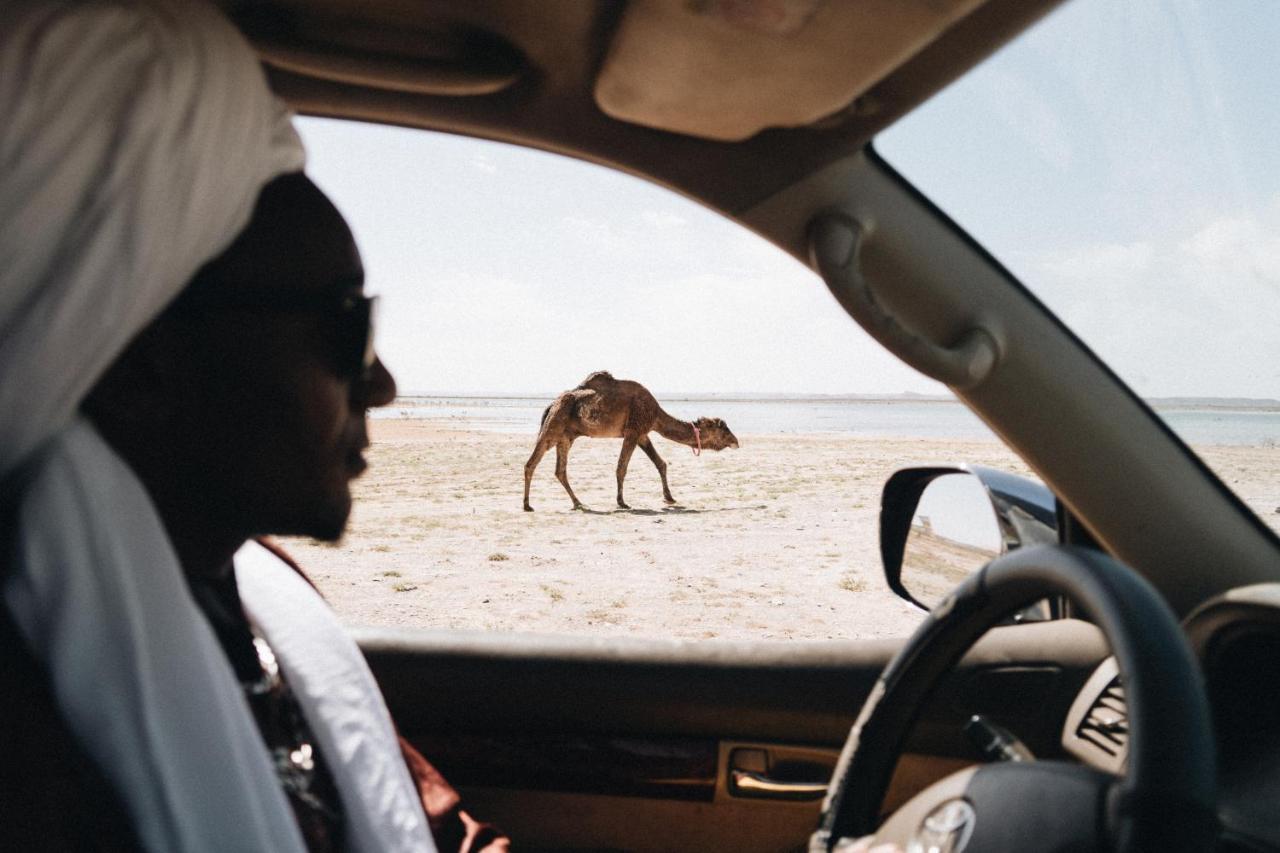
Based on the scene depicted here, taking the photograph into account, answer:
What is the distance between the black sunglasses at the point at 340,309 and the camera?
1.49 metres

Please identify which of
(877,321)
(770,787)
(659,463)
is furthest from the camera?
(659,463)

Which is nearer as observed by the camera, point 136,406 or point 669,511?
point 136,406

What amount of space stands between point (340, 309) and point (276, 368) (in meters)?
0.15

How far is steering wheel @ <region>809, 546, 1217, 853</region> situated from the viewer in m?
0.93

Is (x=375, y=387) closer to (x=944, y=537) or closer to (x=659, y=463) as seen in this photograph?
(x=944, y=537)

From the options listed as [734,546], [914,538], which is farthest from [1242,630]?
[734,546]

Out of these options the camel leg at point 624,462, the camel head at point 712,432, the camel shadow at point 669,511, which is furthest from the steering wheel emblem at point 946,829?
the camel head at point 712,432

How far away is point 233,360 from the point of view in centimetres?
148

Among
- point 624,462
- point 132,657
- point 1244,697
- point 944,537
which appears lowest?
point 624,462

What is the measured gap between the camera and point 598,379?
644 inches

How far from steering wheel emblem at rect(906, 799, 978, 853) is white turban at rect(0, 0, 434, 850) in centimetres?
84

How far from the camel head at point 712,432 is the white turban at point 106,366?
16.3 metres

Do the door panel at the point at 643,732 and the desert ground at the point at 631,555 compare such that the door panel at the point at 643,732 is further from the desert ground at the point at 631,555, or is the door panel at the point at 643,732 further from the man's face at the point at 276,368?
the man's face at the point at 276,368

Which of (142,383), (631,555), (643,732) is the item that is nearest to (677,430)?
(631,555)
